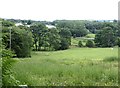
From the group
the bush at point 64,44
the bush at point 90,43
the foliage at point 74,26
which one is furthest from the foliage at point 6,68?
the foliage at point 74,26

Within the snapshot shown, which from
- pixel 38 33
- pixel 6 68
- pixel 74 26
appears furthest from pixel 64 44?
pixel 6 68

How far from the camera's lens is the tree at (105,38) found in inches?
1599

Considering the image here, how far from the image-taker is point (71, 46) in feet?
152

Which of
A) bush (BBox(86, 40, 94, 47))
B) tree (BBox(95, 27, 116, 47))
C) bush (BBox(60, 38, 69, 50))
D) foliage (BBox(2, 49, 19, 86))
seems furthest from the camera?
bush (BBox(86, 40, 94, 47))

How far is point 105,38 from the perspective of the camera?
44.3 metres

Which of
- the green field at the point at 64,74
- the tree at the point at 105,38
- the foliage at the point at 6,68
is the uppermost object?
the foliage at the point at 6,68

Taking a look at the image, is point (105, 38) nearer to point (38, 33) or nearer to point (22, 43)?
point (38, 33)

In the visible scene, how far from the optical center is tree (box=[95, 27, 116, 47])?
40.6m

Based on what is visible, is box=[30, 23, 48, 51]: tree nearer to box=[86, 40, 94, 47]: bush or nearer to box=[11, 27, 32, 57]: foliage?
box=[86, 40, 94, 47]: bush

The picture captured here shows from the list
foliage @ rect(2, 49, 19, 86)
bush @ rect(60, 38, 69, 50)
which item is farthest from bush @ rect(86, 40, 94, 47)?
foliage @ rect(2, 49, 19, 86)

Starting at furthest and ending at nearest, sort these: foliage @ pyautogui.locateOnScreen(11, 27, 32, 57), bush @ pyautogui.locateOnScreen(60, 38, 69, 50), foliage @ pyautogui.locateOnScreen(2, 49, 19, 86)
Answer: bush @ pyautogui.locateOnScreen(60, 38, 69, 50) → foliage @ pyautogui.locateOnScreen(11, 27, 32, 57) → foliage @ pyautogui.locateOnScreen(2, 49, 19, 86)

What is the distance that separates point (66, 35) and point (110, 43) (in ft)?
26.6

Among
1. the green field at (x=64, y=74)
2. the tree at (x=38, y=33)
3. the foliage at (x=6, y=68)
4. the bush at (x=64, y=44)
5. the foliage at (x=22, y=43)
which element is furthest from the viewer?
the bush at (x=64, y=44)

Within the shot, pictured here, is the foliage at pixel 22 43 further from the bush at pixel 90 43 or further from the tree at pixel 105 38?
the bush at pixel 90 43
